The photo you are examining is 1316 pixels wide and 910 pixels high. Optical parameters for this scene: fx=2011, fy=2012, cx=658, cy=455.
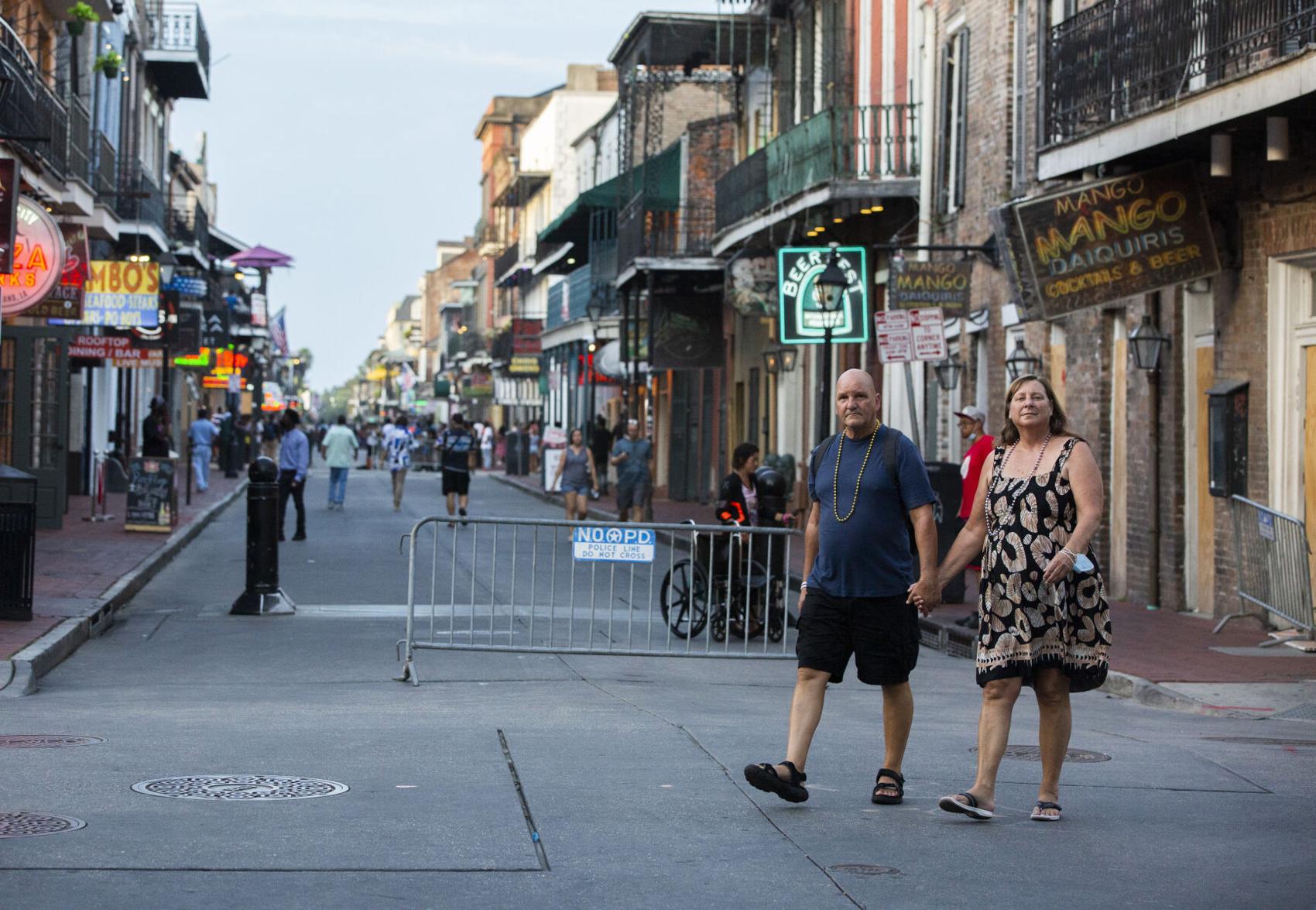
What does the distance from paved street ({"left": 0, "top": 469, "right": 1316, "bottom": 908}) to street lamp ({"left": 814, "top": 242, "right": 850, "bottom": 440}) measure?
29.1ft

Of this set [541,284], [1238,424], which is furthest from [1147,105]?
[541,284]

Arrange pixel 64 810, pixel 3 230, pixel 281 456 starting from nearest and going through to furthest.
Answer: pixel 64 810, pixel 3 230, pixel 281 456

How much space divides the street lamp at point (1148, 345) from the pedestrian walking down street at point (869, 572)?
10242 mm

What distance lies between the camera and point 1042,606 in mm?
7461

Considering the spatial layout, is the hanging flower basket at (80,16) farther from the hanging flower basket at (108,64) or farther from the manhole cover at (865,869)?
the manhole cover at (865,869)

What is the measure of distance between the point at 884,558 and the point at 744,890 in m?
2.06

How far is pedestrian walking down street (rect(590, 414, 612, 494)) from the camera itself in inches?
1695

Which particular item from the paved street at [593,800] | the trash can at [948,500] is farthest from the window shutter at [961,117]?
the paved street at [593,800]

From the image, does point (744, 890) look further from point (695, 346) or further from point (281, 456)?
point (695, 346)

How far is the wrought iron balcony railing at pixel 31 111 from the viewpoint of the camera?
21.9 meters

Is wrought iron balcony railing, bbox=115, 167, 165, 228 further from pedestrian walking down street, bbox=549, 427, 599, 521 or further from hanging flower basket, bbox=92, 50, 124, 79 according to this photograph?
pedestrian walking down street, bbox=549, 427, 599, 521

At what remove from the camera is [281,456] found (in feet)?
86.0

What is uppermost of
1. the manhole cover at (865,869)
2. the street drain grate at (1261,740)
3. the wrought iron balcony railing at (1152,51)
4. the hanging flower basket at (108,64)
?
the hanging flower basket at (108,64)

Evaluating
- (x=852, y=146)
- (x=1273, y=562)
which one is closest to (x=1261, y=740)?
(x=1273, y=562)
